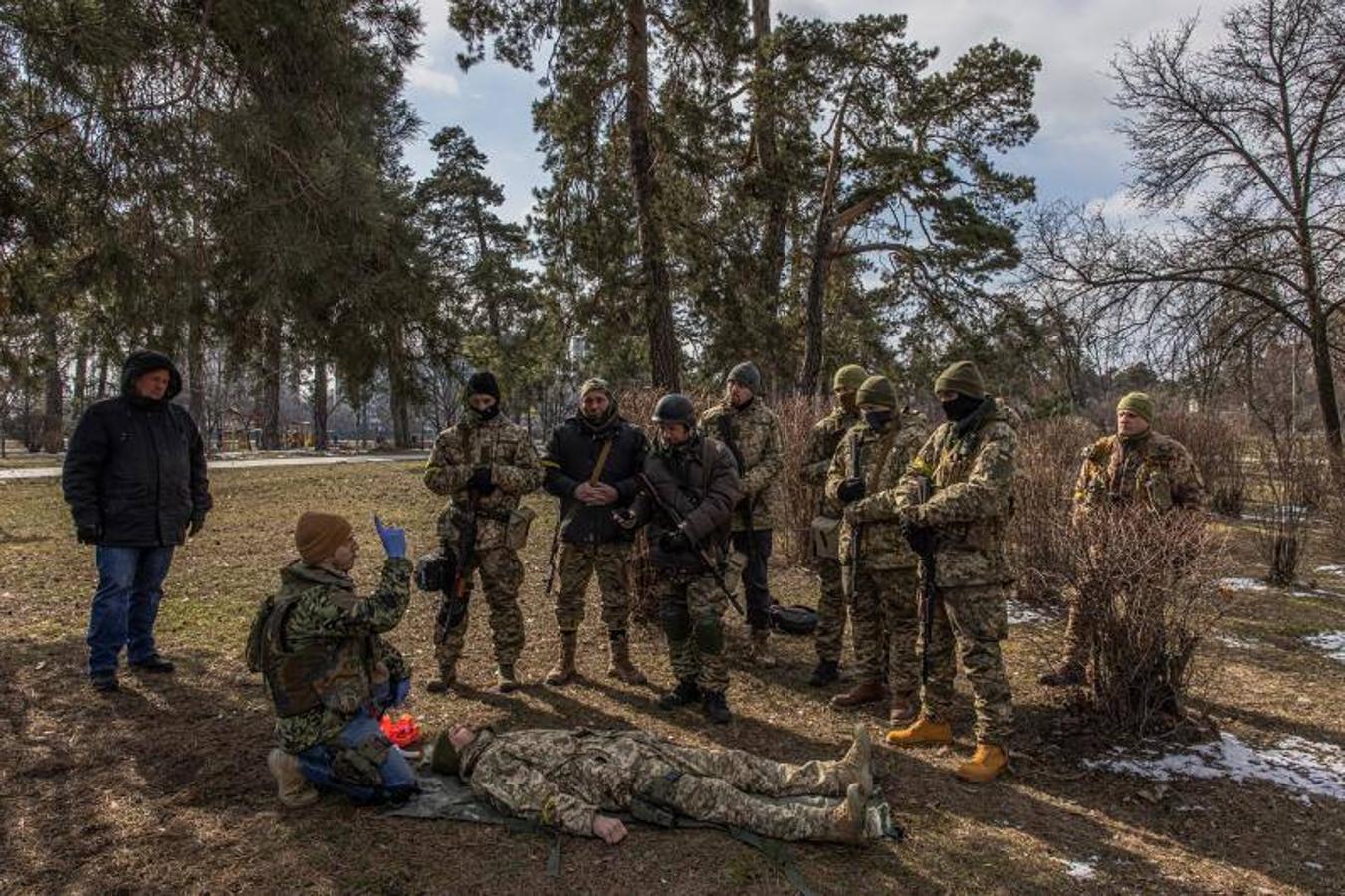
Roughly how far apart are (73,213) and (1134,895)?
240 inches

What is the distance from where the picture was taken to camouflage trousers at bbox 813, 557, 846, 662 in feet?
17.3

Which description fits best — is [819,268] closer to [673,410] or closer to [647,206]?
[647,206]

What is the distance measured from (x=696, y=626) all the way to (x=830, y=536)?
1129mm

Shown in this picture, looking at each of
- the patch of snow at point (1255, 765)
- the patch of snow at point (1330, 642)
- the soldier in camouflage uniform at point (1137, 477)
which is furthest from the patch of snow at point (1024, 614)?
the patch of snow at point (1255, 765)

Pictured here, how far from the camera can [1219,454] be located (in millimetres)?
14086

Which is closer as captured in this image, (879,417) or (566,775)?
(566,775)

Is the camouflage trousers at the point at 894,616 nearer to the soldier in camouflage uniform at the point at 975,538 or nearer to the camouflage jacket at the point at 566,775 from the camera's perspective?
the soldier in camouflage uniform at the point at 975,538

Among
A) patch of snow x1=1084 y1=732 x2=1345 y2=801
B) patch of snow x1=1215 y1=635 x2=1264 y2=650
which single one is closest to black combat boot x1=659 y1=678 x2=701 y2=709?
patch of snow x1=1084 y1=732 x2=1345 y2=801

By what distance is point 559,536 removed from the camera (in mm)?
5199

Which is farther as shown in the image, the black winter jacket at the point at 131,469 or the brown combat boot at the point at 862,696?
the brown combat boot at the point at 862,696

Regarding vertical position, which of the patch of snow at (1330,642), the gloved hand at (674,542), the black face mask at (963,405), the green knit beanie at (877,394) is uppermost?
the green knit beanie at (877,394)

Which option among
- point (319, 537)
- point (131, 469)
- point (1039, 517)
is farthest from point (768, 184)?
point (319, 537)

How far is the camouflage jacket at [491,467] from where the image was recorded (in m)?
4.87

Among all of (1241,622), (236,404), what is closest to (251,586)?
(1241,622)
